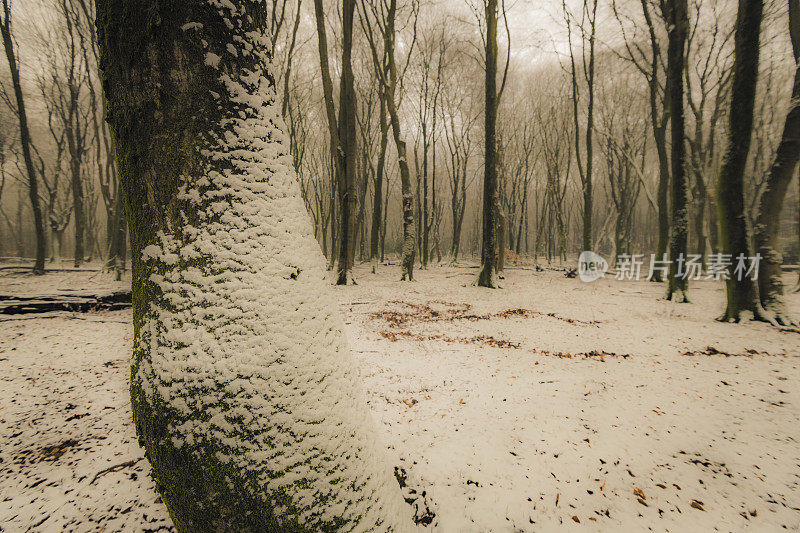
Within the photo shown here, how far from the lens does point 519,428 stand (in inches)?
86.9

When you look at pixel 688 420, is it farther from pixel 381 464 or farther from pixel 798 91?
pixel 798 91

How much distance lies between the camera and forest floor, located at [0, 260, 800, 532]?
1504 mm

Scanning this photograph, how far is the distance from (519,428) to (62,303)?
7.99m

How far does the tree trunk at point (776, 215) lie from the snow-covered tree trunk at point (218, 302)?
7.85 m

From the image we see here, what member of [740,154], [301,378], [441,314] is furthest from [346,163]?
[301,378]

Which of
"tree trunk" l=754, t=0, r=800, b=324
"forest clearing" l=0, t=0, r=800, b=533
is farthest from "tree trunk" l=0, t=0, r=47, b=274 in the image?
"tree trunk" l=754, t=0, r=800, b=324

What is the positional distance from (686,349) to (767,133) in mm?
20483

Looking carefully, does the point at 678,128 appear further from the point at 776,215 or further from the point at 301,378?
the point at 301,378

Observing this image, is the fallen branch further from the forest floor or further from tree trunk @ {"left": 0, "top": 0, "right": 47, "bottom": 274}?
tree trunk @ {"left": 0, "top": 0, "right": 47, "bottom": 274}

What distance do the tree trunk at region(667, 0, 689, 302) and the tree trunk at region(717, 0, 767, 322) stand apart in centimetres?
134

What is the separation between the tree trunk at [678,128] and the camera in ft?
20.2

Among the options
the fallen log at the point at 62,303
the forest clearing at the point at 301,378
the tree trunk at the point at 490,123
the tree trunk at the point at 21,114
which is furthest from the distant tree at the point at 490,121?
the tree trunk at the point at 21,114

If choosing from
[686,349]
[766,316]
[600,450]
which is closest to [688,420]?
[600,450]

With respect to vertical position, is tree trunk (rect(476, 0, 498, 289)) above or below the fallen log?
above
